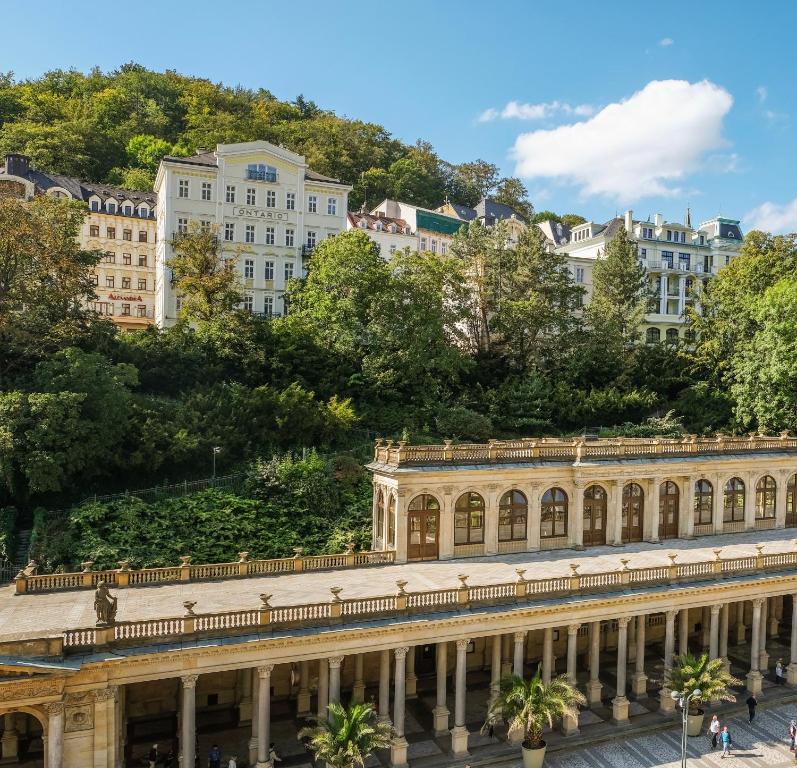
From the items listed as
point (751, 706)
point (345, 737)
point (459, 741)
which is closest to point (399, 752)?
point (459, 741)

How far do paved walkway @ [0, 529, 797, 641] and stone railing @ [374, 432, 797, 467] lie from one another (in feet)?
13.4

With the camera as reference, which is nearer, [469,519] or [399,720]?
[399,720]

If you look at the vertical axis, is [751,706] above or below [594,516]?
below

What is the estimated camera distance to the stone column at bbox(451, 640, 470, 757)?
20.6 metres

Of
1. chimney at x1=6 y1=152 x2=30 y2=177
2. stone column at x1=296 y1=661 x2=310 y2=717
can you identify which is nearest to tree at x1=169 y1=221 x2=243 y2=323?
chimney at x1=6 y1=152 x2=30 y2=177

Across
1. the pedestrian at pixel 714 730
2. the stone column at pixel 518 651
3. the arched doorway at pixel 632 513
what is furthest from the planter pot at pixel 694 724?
the arched doorway at pixel 632 513

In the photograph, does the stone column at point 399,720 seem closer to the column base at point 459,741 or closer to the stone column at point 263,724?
the column base at point 459,741

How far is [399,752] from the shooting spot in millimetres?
19828

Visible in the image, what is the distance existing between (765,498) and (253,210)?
41.0 m

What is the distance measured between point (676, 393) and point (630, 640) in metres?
30.4

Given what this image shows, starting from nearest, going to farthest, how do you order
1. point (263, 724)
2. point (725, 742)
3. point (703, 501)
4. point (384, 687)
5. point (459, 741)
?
point (263, 724), point (459, 741), point (384, 687), point (725, 742), point (703, 501)

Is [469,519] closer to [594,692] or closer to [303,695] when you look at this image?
[594,692]

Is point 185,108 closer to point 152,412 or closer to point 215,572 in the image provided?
point 152,412

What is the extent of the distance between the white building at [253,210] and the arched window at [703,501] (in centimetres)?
3408
